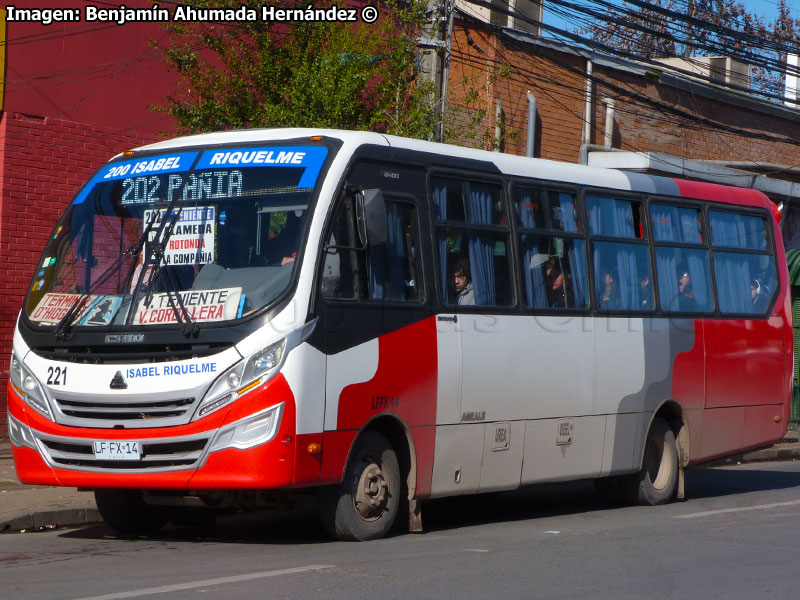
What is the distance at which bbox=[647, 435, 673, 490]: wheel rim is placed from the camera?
12.2 metres

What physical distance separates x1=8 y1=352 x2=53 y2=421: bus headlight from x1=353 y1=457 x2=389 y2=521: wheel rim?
7.12 feet

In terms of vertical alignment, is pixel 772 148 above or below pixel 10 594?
above

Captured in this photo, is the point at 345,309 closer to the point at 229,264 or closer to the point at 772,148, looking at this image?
the point at 229,264

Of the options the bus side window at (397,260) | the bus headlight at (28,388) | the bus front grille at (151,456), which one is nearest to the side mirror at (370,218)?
the bus side window at (397,260)

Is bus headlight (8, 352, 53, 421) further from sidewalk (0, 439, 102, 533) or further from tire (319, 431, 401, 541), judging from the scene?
tire (319, 431, 401, 541)

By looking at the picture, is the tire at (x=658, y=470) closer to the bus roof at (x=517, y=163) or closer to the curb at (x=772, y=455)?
the bus roof at (x=517, y=163)

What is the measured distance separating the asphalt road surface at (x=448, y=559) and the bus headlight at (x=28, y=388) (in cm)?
96

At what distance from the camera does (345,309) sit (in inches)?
338

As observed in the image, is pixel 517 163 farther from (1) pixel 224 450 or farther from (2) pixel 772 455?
(2) pixel 772 455

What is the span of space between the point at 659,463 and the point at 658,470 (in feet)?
0.23

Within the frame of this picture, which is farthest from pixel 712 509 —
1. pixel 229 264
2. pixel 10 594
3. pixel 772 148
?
pixel 772 148

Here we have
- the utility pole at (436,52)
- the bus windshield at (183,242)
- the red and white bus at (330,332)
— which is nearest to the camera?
the red and white bus at (330,332)

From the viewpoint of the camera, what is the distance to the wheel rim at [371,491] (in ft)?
28.9

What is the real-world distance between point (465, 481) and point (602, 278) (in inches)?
104
